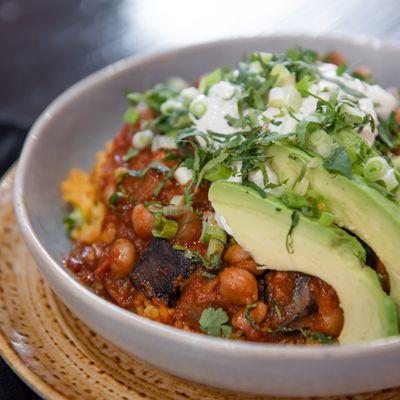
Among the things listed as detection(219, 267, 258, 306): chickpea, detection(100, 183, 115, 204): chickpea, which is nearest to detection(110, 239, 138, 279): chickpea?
detection(100, 183, 115, 204): chickpea

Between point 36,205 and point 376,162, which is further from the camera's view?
point 36,205

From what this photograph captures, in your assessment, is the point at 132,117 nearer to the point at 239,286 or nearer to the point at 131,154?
the point at 131,154

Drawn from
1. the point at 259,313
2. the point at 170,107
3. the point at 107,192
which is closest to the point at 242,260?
the point at 259,313

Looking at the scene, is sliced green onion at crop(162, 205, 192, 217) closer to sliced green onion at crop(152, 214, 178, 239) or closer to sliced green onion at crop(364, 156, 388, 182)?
sliced green onion at crop(152, 214, 178, 239)

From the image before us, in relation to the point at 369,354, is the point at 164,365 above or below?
below

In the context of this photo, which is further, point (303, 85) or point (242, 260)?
point (303, 85)

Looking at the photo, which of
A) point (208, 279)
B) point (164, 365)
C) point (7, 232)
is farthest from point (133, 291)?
point (7, 232)

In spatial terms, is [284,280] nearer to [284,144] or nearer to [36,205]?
[284,144]
